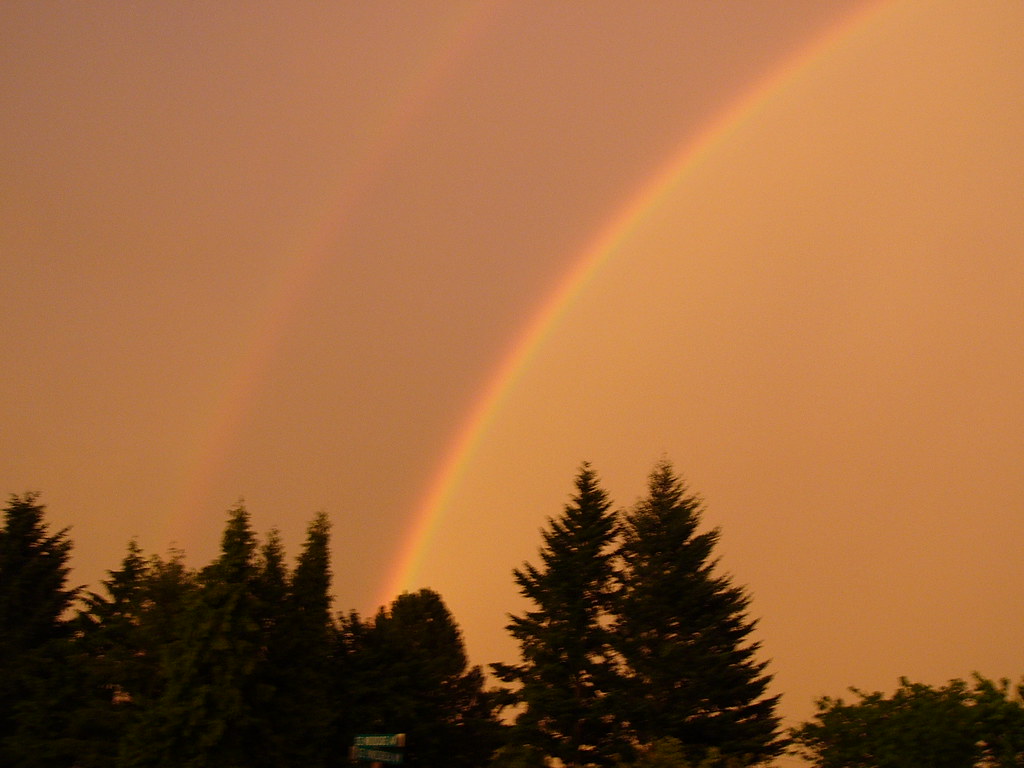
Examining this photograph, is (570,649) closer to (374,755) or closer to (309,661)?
(309,661)

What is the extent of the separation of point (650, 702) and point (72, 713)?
26522 millimetres

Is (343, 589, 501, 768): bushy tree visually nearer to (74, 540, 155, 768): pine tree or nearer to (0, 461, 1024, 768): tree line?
(0, 461, 1024, 768): tree line

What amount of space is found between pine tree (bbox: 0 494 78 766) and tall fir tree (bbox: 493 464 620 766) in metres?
21.0

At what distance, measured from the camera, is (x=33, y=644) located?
50.8 m

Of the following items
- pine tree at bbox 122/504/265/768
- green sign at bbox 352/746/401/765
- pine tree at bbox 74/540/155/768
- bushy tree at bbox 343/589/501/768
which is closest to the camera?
green sign at bbox 352/746/401/765

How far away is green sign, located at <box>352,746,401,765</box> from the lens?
1983cm

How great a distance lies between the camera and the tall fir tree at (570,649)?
44.5 m

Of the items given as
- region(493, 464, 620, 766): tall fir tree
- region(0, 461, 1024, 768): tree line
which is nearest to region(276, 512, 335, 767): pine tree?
region(0, 461, 1024, 768): tree line

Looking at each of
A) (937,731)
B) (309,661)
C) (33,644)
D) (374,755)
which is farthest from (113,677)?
(937,731)

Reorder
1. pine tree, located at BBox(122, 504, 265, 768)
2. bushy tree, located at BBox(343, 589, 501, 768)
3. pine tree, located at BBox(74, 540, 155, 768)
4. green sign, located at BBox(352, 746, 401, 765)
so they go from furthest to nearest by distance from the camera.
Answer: bushy tree, located at BBox(343, 589, 501, 768), pine tree, located at BBox(74, 540, 155, 768), pine tree, located at BBox(122, 504, 265, 768), green sign, located at BBox(352, 746, 401, 765)

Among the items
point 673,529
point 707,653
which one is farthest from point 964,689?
point 673,529

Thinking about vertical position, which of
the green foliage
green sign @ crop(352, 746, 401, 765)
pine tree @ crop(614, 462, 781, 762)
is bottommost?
green sign @ crop(352, 746, 401, 765)

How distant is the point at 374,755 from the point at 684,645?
94.6 ft

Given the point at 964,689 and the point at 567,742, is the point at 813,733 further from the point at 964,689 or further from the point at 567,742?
the point at 567,742
